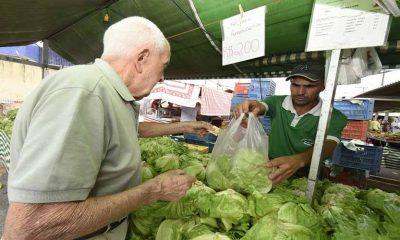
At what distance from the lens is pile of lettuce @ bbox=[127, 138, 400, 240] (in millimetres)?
1416

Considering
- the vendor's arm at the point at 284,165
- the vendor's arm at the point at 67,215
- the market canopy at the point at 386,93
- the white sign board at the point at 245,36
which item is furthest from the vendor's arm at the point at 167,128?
the market canopy at the point at 386,93

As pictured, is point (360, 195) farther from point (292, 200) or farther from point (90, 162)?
point (90, 162)

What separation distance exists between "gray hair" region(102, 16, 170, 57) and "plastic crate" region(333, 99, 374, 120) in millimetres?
8703

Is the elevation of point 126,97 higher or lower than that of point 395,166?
higher

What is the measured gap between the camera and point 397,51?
7.21 ft

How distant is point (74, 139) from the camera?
1040 millimetres

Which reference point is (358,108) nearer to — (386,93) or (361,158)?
(361,158)

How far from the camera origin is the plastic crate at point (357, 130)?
890cm

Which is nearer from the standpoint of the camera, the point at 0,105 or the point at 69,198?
the point at 69,198

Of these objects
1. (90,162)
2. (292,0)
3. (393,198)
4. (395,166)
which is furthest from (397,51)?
(395,166)

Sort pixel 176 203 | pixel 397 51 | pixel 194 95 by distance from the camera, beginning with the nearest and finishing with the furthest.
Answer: pixel 176 203
pixel 397 51
pixel 194 95

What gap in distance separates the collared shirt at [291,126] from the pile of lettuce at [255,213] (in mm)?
875

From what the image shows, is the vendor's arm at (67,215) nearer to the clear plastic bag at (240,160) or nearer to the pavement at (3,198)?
the clear plastic bag at (240,160)

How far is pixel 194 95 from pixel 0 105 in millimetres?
12389
